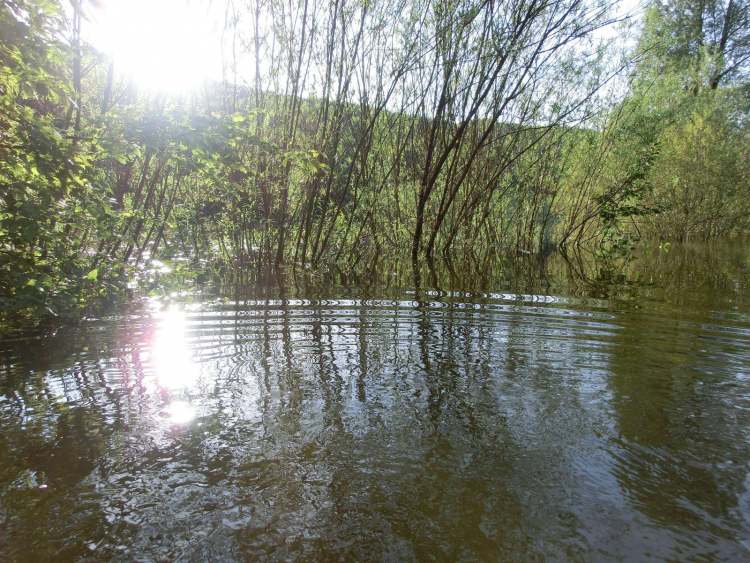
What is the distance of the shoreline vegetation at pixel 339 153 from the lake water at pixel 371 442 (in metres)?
0.91

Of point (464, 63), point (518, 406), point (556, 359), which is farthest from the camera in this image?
point (464, 63)

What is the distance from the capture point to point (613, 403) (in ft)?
7.98

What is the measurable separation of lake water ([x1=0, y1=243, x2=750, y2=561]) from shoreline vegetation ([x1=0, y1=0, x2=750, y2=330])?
91cm

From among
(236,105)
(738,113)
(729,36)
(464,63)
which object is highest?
(729,36)

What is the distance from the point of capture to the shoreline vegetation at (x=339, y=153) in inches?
110

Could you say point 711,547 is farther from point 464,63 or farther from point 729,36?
point 729,36

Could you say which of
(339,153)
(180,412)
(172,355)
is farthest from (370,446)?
(339,153)

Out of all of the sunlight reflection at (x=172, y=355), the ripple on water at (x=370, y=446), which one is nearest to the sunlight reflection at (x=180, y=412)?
the ripple on water at (x=370, y=446)

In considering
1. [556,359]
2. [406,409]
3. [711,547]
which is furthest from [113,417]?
[556,359]

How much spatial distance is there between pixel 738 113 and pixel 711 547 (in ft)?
69.5

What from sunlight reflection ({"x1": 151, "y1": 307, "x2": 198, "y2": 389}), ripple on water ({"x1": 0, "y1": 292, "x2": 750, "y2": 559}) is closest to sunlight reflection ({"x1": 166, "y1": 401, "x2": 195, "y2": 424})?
ripple on water ({"x1": 0, "y1": 292, "x2": 750, "y2": 559})

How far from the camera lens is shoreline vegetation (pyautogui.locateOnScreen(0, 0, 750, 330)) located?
280 cm

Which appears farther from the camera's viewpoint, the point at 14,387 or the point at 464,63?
the point at 464,63

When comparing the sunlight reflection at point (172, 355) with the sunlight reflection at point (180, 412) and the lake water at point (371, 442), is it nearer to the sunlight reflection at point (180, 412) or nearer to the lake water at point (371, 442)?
the lake water at point (371, 442)
